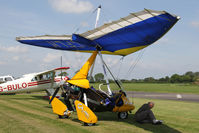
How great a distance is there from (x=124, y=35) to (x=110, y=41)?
1097 mm

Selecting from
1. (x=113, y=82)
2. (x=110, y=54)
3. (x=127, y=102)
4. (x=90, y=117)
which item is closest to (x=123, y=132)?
(x=90, y=117)

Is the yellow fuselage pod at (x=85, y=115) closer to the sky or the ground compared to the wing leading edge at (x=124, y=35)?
closer to the ground

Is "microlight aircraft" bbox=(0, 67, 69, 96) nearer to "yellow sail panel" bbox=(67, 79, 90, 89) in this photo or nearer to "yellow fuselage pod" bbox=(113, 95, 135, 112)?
"yellow sail panel" bbox=(67, 79, 90, 89)

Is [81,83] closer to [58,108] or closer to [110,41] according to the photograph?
[58,108]

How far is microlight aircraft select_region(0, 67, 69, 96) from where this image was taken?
18.8m

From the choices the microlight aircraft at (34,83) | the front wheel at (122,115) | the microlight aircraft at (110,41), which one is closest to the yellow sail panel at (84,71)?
the microlight aircraft at (110,41)

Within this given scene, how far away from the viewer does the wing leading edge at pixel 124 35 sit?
6.49m

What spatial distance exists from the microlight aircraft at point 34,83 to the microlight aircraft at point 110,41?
8.97m

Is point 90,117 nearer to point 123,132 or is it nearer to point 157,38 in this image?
point 123,132

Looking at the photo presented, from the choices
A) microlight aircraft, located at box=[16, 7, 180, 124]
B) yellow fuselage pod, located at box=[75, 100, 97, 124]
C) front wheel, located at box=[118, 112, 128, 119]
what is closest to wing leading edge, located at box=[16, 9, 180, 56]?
microlight aircraft, located at box=[16, 7, 180, 124]

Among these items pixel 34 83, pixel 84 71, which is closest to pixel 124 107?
pixel 84 71

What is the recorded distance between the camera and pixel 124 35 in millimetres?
8336

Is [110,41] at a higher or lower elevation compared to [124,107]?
higher

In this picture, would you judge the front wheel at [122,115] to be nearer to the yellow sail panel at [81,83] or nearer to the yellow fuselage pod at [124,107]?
the yellow fuselage pod at [124,107]
